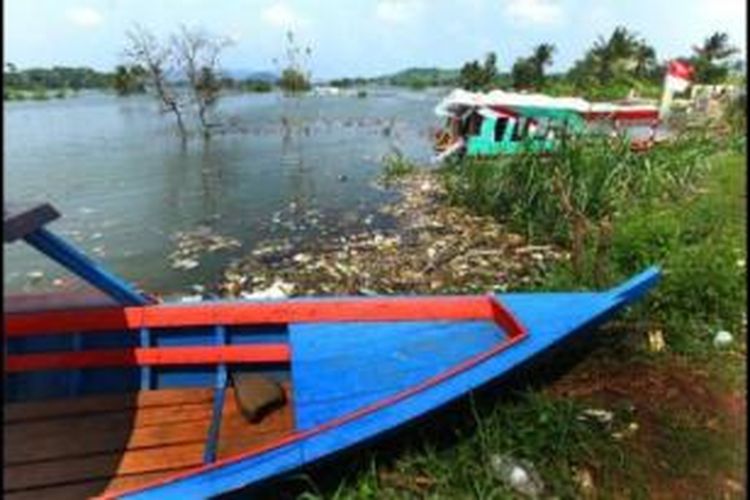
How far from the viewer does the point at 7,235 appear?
11.8ft

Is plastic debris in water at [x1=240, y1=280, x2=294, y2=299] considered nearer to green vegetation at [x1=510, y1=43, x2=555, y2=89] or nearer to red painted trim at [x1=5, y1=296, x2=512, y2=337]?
red painted trim at [x1=5, y1=296, x2=512, y2=337]

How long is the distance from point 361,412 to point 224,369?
1307 mm

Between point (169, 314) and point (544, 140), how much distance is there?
8240 mm

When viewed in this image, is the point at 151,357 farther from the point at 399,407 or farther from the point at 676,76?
the point at 676,76

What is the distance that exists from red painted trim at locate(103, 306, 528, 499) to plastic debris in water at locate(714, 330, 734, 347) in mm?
2240

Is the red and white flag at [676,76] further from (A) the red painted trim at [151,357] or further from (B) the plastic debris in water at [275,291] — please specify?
(A) the red painted trim at [151,357]

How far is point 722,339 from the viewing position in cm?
607

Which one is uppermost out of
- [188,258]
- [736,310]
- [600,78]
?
[600,78]

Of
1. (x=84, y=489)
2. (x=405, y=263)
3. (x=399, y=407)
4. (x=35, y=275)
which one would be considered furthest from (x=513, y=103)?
(x=84, y=489)

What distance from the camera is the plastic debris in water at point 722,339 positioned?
605cm

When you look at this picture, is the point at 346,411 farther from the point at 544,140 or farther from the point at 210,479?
the point at 544,140

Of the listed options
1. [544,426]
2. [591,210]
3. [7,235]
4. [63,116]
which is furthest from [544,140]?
[63,116]

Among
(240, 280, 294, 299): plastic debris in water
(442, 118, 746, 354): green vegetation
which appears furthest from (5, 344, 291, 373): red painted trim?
(240, 280, 294, 299): plastic debris in water

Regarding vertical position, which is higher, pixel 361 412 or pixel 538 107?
pixel 538 107
